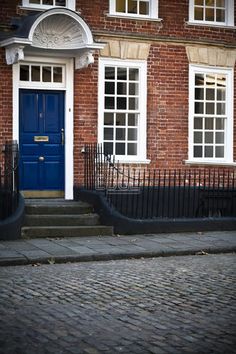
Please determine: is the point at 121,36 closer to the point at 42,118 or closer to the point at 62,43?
the point at 62,43

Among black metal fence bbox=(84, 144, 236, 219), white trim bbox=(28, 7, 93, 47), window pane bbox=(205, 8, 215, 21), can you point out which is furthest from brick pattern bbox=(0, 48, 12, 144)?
window pane bbox=(205, 8, 215, 21)

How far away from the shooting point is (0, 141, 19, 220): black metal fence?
1270 cm

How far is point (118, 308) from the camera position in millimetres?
7207

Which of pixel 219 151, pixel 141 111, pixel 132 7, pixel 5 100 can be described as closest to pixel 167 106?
pixel 141 111

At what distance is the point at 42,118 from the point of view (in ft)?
48.4

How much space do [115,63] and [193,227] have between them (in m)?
4.25

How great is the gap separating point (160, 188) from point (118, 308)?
8.11m

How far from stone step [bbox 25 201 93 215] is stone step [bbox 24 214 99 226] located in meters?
0.24

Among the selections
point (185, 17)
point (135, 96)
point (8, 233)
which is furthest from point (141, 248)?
point (185, 17)

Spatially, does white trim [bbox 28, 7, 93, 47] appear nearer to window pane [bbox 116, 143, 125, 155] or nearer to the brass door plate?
the brass door plate

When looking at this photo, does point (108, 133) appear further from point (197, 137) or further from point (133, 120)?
point (197, 137)

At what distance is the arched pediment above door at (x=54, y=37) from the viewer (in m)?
13.5

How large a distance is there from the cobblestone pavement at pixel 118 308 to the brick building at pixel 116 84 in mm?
5035

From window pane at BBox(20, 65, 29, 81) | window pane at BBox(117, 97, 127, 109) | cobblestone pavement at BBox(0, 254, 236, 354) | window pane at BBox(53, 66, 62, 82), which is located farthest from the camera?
window pane at BBox(117, 97, 127, 109)
